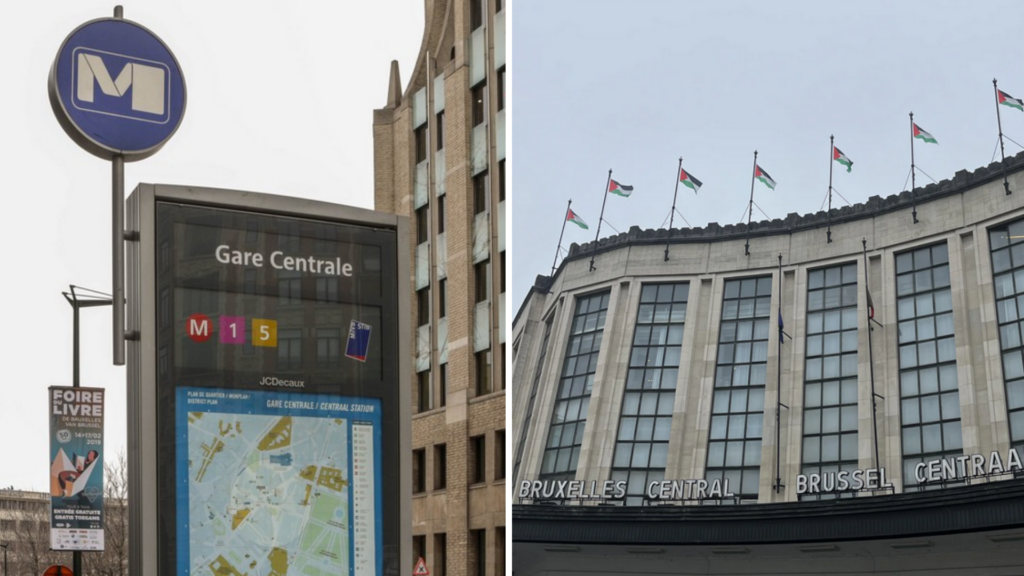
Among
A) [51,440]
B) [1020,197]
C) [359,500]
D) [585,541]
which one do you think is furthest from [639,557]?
[359,500]

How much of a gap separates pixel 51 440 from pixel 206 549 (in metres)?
10.8

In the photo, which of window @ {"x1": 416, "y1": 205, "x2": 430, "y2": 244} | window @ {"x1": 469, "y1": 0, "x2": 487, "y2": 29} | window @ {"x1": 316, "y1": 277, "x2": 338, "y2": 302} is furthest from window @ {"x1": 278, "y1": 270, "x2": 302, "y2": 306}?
window @ {"x1": 416, "y1": 205, "x2": 430, "y2": 244}

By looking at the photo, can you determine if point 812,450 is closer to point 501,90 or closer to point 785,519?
point 785,519

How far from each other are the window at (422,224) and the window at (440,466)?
8.21 meters

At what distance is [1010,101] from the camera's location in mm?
47188

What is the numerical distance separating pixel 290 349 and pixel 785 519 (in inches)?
1625

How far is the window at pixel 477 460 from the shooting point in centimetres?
4031

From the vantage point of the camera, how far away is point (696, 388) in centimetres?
5206

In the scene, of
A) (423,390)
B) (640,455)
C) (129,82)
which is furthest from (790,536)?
(129,82)

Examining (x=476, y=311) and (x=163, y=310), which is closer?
(x=163, y=310)

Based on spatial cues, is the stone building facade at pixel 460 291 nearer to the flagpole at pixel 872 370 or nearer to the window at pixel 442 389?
the window at pixel 442 389

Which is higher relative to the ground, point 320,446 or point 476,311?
point 476,311

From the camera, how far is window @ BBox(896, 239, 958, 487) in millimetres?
45188

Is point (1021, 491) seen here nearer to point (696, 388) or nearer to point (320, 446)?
point (696, 388)
